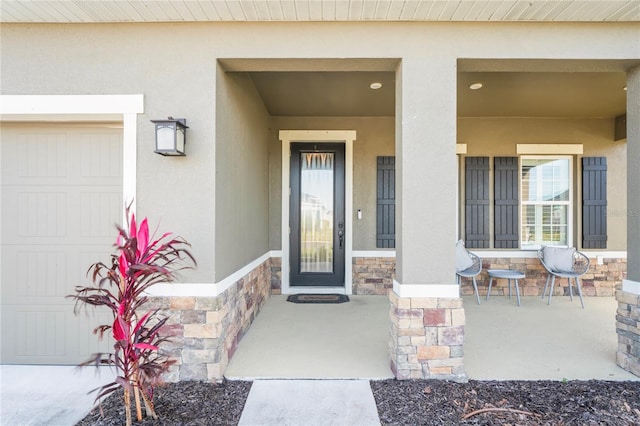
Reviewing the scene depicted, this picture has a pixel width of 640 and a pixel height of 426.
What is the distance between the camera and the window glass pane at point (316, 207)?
5.03 meters

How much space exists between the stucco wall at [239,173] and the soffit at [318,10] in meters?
0.49

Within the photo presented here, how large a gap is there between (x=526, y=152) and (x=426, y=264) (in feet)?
11.9

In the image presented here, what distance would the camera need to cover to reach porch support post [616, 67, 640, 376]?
259cm

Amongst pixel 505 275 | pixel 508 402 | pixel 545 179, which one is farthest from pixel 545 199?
pixel 508 402

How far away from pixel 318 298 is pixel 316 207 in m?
1.36

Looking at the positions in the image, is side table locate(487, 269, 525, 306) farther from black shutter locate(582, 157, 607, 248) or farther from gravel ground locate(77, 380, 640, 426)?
gravel ground locate(77, 380, 640, 426)

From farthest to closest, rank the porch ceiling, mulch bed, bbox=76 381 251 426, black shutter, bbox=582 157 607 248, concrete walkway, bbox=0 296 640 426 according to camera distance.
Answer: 1. black shutter, bbox=582 157 607 248
2. the porch ceiling
3. concrete walkway, bbox=0 296 640 426
4. mulch bed, bbox=76 381 251 426

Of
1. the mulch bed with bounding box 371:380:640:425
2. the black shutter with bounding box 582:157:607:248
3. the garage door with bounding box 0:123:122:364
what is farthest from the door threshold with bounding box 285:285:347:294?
the black shutter with bounding box 582:157:607:248

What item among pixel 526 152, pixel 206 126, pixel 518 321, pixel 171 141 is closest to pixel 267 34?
pixel 206 126

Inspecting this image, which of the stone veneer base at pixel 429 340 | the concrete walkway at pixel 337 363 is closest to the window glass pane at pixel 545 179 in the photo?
the concrete walkway at pixel 337 363

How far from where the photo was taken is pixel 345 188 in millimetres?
4949

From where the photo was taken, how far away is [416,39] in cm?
249

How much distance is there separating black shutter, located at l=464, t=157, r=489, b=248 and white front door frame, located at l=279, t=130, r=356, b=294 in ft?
5.79

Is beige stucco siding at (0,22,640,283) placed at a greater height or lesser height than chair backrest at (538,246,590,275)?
greater
